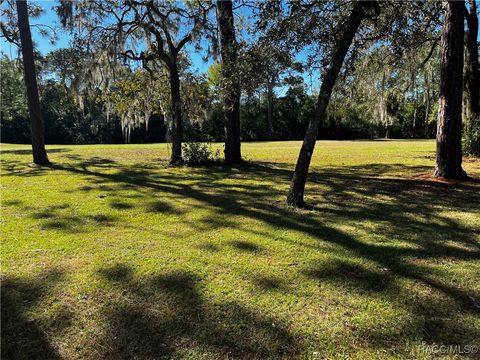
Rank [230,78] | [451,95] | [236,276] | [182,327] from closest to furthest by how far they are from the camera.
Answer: [182,327], [236,276], [230,78], [451,95]

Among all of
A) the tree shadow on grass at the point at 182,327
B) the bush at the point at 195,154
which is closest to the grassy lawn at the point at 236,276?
the tree shadow on grass at the point at 182,327

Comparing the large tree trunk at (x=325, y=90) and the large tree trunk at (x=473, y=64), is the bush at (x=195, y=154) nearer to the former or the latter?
the large tree trunk at (x=325, y=90)

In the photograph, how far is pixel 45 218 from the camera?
16.8 ft

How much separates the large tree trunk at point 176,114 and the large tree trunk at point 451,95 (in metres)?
7.15

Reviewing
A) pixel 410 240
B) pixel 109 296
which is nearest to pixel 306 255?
pixel 410 240

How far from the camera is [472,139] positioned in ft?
41.2

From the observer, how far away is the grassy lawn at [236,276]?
94.9 inches

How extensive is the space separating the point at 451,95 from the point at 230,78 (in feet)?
16.2

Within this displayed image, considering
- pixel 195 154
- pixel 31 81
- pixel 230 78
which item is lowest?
pixel 195 154

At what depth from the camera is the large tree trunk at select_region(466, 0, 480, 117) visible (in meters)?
12.9

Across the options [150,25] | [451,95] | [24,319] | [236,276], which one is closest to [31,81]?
[150,25]

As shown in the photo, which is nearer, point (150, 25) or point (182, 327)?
point (182, 327)

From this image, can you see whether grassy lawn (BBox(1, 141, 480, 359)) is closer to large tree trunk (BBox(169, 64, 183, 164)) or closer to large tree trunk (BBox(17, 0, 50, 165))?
large tree trunk (BBox(169, 64, 183, 164))

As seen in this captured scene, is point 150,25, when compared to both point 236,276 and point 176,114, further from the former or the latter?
point 236,276
